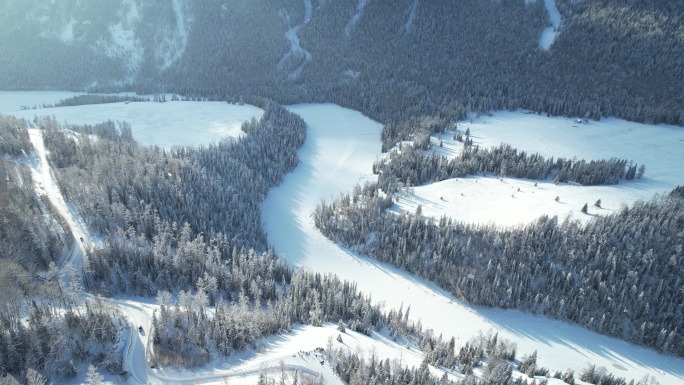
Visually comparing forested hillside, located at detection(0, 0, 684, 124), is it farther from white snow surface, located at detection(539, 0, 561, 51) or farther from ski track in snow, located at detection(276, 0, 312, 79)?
white snow surface, located at detection(539, 0, 561, 51)

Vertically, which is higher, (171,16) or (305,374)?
(171,16)

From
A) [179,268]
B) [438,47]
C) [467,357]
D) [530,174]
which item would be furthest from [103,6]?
[467,357]

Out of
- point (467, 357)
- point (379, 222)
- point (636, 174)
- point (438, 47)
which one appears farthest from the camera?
point (438, 47)

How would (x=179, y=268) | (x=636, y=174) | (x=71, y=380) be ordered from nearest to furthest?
(x=71, y=380) → (x=179, y=268) → (x=636, y=174)

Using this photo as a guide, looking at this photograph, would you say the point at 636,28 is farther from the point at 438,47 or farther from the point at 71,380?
the point at 71,380

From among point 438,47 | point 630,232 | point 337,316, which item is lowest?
point 337,316

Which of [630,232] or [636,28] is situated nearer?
[630,232]

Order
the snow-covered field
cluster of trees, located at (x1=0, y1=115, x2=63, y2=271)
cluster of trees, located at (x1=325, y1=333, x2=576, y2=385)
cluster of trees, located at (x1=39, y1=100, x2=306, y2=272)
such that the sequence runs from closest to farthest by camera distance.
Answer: cluster of trees, located at (x1=325, y1=333, x2=576, y2=385), the snow-covered field, cluster of trees, located at (x1=0, y1=115, x2=63, y2=271), cluster of trees, located at (x1=39, y1=100, x2=306, y2=272)

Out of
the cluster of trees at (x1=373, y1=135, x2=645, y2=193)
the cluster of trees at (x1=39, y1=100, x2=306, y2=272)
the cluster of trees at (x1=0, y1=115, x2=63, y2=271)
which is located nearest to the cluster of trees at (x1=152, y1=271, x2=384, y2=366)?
the cluster of trees at (x1=39, y1=100, x2=306, y2=272)
